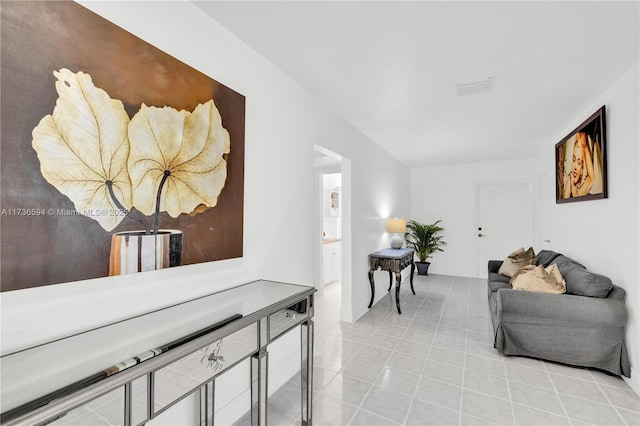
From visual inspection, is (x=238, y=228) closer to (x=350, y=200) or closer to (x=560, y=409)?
(x=350, y=200)

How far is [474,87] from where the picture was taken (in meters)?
2.45

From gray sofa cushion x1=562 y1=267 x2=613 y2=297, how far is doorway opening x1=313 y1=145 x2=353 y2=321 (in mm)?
2119

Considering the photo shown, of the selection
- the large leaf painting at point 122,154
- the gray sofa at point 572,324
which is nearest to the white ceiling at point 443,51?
the large leaf painting at point 122,154

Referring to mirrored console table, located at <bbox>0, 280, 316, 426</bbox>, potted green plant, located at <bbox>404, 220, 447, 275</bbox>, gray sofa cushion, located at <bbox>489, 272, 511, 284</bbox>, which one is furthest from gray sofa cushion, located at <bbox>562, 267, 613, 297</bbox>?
potted green plant, located at <bbox>404, 220, 447, 275</bbox>

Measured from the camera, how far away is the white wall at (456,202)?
5.78 metres

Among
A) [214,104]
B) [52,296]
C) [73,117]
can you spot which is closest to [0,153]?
[73,117]

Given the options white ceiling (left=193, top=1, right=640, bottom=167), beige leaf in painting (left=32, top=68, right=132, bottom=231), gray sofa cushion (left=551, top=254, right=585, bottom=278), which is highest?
white ceiling (left=193, top=1, right=640, bottom=167)

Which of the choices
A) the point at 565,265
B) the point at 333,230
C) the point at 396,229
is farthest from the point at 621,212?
the point at 333,230

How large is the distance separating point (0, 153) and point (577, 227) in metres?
4.52

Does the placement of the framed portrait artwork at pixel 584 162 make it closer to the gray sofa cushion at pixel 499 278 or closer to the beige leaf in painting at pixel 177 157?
the gray sofa cushion at pixel 499 278

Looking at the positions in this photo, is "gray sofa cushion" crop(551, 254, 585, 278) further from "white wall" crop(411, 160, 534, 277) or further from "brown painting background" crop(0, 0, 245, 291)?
"brown painting background" crop(0, 0, 245, 291)

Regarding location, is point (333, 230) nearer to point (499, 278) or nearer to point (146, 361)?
point (499, 278)

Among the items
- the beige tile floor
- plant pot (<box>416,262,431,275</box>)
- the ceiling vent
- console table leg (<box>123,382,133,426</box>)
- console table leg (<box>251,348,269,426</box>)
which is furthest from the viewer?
plant pot (<box>416,262,431,275</box>)

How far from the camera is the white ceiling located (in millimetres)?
1550
